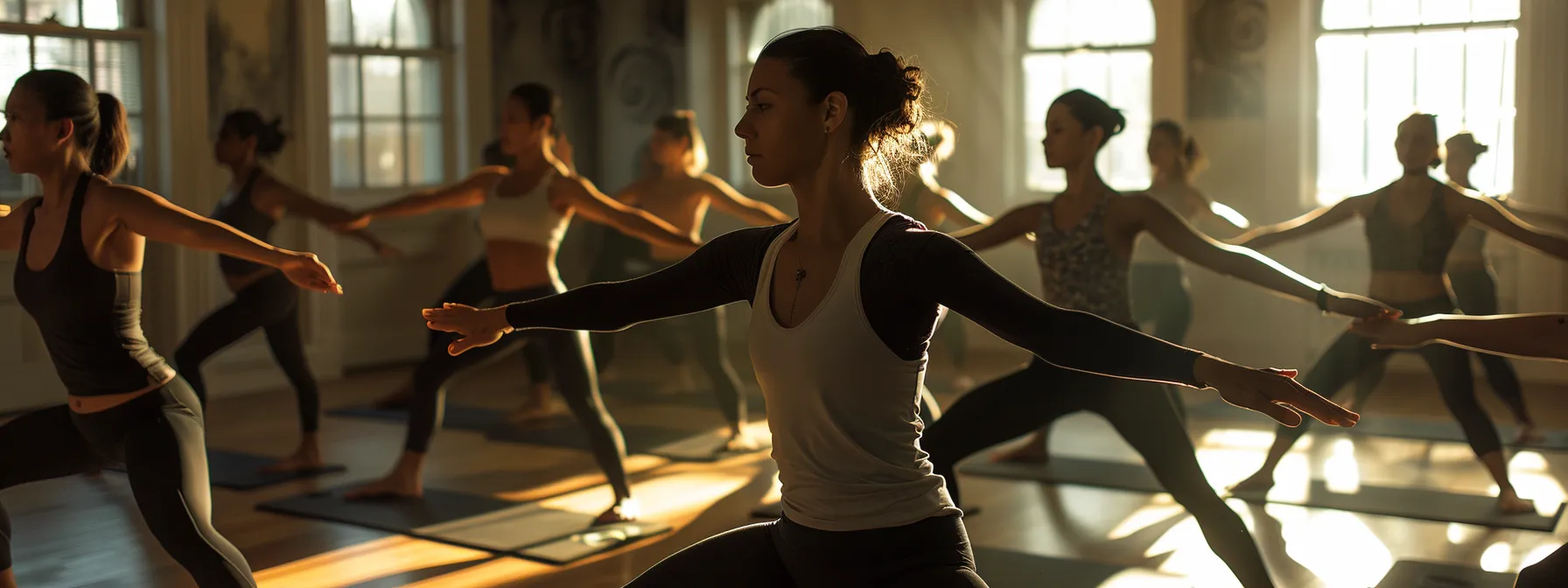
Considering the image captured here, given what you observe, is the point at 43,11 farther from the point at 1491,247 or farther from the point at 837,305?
the point at 1491,247

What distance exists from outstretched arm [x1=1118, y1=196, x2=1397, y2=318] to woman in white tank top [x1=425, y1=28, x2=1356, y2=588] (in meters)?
0.93

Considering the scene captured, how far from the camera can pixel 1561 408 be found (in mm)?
6227

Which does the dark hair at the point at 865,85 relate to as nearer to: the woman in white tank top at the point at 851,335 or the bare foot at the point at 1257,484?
the woman in white tank top at the point at 851,335

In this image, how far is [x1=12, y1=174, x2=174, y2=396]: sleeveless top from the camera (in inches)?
101

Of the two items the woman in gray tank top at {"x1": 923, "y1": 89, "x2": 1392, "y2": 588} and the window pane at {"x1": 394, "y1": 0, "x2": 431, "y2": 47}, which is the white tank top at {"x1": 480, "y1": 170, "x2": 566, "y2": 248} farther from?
the window pane at {"x1": 394, "y1": 0, "x2": 431, "y2": 47}

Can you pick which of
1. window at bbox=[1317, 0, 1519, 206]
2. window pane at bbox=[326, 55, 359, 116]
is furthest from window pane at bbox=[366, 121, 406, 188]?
window at bbox=[1317, 0, 1519, 206]

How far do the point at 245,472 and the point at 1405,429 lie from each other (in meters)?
4.35

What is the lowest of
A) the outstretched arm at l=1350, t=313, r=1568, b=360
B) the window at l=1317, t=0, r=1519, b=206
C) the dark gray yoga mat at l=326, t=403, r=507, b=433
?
the dark gray yoga mat at l=326, t=403, r=507, b=433

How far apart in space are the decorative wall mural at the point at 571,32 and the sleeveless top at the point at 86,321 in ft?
21.4

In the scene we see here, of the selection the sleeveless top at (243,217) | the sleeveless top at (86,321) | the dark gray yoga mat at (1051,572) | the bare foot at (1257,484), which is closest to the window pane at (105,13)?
the sleeveless top at (243,217)

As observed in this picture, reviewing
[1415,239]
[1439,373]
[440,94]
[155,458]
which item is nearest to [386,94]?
[440,94]

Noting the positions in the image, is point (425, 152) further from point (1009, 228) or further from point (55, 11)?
point (1009, 228)

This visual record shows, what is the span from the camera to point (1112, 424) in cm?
296

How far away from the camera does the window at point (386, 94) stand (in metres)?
7.73
